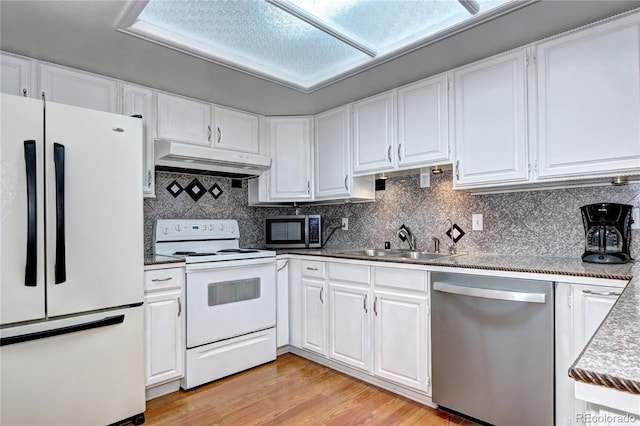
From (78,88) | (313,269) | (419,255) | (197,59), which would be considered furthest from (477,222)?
(78,88)

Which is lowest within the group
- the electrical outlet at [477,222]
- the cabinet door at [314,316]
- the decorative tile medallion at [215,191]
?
the cabinet door at [314,316]

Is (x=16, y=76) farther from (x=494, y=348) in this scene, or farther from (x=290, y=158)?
(x=494, y=348)

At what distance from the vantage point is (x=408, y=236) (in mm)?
2979

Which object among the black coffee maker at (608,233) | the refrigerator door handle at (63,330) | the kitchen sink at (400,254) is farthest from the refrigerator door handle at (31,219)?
the black coffee maker at (608,233)

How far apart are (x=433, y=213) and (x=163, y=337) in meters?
2.14

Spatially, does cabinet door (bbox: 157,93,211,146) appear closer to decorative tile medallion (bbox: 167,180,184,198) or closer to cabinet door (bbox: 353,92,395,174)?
decorative tile medallion (bbox: 167,180,184,198)

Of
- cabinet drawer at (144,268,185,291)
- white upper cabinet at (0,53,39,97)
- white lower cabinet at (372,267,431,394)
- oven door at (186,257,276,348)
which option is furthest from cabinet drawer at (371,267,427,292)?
white upper cabinet at (0,53,39,97)

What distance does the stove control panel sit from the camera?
293cm

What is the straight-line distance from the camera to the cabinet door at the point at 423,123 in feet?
8.11

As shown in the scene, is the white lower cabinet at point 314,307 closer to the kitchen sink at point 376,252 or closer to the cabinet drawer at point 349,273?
the cabinet drawer at point 349,273

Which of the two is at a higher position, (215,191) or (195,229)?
(215,191)

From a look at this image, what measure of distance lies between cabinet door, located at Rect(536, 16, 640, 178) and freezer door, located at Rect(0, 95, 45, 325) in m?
2.66

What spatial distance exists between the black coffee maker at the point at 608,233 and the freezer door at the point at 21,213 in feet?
9.37

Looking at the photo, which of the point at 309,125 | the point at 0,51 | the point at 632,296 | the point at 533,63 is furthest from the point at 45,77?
the point at 632,296
